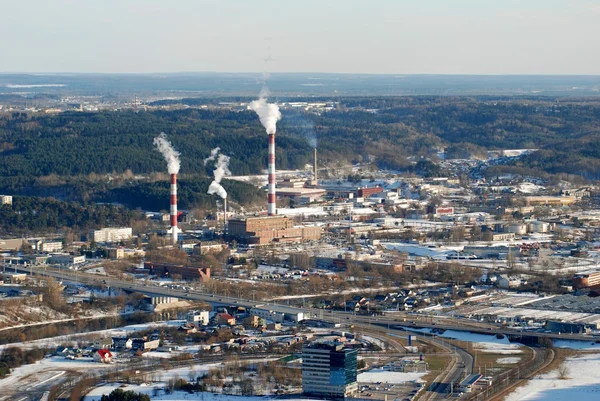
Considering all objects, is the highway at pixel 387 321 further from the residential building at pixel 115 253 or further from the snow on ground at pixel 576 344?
the residential building at pixel 115 253

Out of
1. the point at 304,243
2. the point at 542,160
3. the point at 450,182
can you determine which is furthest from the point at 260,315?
the point at 542,160

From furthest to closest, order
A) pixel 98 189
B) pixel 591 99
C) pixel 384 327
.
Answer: pixel 591 99, pixel 98 189, pixel 384 327

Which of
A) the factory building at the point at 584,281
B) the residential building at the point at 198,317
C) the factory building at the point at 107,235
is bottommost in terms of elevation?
the factory building at the point at 107,235

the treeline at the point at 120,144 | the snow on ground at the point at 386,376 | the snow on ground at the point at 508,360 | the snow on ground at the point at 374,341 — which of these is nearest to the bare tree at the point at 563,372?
the snow on ground at the point at 508,360

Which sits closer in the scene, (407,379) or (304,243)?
(407,379)

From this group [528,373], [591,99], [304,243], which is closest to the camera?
[528,373]

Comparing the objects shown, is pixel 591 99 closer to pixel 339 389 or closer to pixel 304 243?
pixel 304 243
